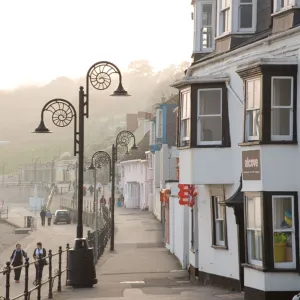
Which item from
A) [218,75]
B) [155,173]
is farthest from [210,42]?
[155,173]

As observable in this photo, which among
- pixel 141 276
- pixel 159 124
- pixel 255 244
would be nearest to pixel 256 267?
pixel 255 244

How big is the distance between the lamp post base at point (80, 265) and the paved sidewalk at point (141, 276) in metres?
0.30

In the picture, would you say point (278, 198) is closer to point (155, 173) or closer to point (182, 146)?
point (182, 146)

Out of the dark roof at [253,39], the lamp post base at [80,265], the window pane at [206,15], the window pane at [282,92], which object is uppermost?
the window pane at [206,15]

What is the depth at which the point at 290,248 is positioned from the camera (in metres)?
21.1

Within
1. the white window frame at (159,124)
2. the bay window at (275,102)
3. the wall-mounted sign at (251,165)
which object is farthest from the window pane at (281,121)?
the white window frame at (159,124)

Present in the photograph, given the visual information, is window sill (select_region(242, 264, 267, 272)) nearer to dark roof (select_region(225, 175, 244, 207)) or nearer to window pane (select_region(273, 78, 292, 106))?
dark roof (select_region(225, 175, 244, 207))

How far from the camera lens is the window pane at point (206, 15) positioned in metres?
29.4

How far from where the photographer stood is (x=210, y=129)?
2591 cm

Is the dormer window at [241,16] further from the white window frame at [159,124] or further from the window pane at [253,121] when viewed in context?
the white window frame at [159,124]

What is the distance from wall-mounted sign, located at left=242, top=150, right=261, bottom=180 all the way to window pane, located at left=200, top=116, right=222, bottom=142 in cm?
348

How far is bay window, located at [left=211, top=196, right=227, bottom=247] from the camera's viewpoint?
26344 millimetres

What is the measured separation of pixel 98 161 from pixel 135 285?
22.5 meters

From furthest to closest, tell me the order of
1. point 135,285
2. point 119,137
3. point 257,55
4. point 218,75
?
point 119,137, point 135,285, point 218,75, point 257,55
